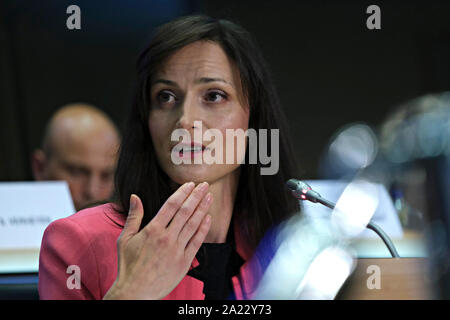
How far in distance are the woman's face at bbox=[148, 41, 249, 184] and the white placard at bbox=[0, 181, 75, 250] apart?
0.53 metres

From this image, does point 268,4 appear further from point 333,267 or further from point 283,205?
point 333,267

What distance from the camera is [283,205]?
1548mm

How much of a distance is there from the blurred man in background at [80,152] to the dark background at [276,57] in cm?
7

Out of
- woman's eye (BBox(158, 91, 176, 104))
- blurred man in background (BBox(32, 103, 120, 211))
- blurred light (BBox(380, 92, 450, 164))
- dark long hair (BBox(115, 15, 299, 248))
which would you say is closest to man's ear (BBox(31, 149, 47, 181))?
blurred man in background (BBox(32, 103, 120, 211))

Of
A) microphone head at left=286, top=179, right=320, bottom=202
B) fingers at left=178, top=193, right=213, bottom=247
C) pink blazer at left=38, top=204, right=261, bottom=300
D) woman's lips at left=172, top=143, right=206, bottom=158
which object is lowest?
pink blazer at left=38, top=204, right=261, bottom=300

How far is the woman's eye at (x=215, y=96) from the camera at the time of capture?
138cm

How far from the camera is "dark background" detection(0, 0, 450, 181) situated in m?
1.73

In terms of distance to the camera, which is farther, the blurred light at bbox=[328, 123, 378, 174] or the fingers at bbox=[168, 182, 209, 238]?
the blurred light at bbox=[328, 123, 378, 174]

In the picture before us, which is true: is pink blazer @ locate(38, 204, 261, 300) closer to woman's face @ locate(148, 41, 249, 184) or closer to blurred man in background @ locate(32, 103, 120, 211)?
woman's face @ locate(148, 41, 249, 184)

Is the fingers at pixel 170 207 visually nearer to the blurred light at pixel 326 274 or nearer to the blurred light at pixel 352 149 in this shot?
the blurred light at pixel 326 274

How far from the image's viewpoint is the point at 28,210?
5.77 feet

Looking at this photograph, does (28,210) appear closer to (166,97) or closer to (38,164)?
(166,97)

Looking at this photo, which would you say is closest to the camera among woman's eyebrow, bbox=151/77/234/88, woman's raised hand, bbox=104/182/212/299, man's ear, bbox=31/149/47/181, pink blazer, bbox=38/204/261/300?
woman's raised hand, bbox=104/182/212/299

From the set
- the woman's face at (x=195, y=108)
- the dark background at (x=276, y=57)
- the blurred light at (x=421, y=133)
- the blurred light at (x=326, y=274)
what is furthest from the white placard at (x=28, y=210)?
the blurred light at (x=421, y=133)
